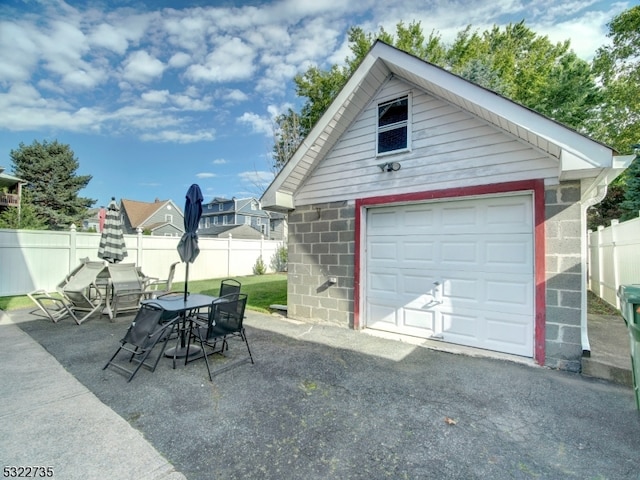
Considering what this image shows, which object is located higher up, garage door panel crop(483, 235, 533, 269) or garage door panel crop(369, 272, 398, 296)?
garage door panel crop(483, 235, 533, 269)

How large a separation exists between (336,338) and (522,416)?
10.0 feet

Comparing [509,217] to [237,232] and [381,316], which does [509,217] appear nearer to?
[381,316]

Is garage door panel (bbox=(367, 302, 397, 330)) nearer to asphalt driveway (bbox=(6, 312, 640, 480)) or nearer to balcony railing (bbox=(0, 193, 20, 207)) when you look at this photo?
asphalt driveway (bbox=(6, 312, 640, 480))

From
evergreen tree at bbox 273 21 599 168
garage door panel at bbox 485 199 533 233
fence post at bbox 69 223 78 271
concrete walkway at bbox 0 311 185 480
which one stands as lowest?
concrete walkway at bbox 0 311 185 480

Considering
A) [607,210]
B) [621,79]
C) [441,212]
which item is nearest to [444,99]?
[441,212]

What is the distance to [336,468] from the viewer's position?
2.20 metres

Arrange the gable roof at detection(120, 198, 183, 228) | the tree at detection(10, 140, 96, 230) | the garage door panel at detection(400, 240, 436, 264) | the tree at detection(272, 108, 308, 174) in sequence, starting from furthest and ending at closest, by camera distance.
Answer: the gable roof at detection(120, 198, 183, 228), the tree at detection(10, 140, 96, 230), the tree at detection(272, 108, 308, 174), the garage door panel at detection(400, 240, 436, 264)

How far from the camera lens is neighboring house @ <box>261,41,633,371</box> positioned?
13.2 feet

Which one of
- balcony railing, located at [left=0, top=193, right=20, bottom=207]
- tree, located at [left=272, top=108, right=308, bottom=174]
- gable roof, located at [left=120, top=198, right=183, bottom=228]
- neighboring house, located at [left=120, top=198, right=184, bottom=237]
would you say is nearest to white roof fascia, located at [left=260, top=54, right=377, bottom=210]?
tree, located at [left=272, top=108, right=308, bottom=174]

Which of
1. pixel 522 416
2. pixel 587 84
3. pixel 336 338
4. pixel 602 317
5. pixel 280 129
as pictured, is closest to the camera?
pixel 522 416

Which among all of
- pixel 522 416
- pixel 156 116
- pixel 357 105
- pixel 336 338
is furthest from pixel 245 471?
pixel 156 116

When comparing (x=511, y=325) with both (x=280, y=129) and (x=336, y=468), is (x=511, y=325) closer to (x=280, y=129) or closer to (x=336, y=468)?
(x=336, y=468)

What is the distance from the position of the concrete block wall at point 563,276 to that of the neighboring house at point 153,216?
35742 mm

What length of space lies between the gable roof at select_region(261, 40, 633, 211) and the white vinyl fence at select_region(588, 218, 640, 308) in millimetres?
3505
